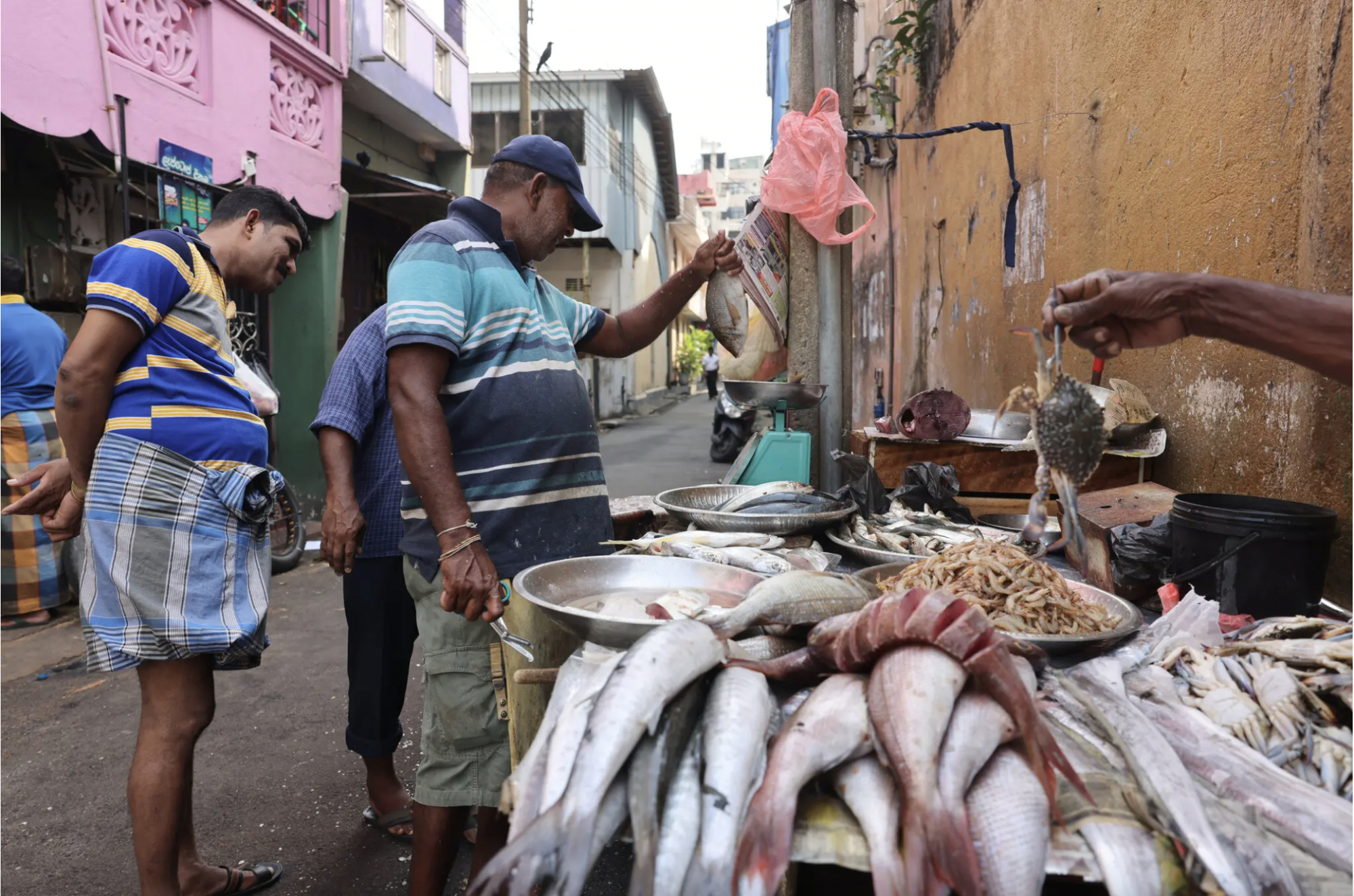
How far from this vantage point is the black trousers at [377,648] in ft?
10.8

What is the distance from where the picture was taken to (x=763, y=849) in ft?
4.02

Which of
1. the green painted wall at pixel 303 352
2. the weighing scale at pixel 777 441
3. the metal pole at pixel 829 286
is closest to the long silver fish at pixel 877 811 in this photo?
the weighing scale at pixel 777 441

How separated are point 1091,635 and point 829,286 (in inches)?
120

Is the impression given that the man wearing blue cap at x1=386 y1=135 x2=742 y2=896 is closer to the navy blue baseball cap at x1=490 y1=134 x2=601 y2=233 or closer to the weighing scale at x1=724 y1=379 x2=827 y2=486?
the navy blue baseball cap at x1=490 y1=134 x2=601 y2=233

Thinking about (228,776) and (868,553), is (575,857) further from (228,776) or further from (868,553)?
(228,776)

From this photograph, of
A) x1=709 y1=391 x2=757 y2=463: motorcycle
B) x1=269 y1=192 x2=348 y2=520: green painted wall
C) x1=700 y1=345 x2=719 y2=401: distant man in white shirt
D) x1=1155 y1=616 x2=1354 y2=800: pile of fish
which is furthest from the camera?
x1=700 y1=345 x2=719 y2=401: distant man in white shirt

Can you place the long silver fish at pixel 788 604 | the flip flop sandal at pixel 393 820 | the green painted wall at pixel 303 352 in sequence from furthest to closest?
1. the green painted wall at pixel 303 352
2. the flip flop sandal at pixel 393 820
3. the long silver fish at pixel 788 604

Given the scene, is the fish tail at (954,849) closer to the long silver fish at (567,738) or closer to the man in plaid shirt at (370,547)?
the long silver fish at (567,738)

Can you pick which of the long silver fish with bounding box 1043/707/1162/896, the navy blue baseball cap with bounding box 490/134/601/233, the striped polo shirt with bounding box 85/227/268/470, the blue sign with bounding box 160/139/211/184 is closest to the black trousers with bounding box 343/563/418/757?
the striped polo shirt with bounding box 85/227/268/470

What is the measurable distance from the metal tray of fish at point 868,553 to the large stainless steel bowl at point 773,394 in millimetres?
1098

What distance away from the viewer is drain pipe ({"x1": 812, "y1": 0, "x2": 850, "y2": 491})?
4.61 meters

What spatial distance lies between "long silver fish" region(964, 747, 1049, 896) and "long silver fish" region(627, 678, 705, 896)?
443 millimetres

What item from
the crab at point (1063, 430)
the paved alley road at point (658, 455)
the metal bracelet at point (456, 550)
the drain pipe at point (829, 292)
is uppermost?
the drain pipe at point (829, 292)

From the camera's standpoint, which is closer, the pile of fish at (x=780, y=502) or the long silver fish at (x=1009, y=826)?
the long silver fish at (x=1009, y=826)
